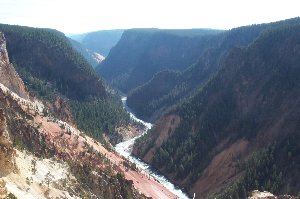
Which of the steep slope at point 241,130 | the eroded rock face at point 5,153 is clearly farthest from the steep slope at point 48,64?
the eroded rock face at point 5,153

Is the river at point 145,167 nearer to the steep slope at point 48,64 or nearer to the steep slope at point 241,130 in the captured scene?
the steep slope at point 241,130

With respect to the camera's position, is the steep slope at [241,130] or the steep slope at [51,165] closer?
the steep slope at [51,165]

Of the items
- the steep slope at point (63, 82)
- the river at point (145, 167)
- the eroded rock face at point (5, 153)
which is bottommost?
the river at point (145, 167)

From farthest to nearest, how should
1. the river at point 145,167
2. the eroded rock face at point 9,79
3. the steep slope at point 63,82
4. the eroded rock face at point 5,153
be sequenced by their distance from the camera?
the steep slope at point 63,82 < the river at point 145,167 < the eroded rock face at point 9,79 < the eroded rock face at point 5,153

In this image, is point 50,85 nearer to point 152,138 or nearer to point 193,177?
point 152,138

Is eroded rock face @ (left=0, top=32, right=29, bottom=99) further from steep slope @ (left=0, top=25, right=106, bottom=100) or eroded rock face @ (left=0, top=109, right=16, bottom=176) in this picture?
eroded rock face @ (left=0, top=109, right=16, bottom=176)

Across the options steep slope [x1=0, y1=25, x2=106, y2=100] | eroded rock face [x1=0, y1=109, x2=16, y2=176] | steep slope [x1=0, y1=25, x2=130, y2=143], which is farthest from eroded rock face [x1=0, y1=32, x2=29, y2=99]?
eroded rock face [x1=0, y1=109, x2=16, y2=176]

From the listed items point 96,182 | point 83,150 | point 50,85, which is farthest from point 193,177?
point 50,85
